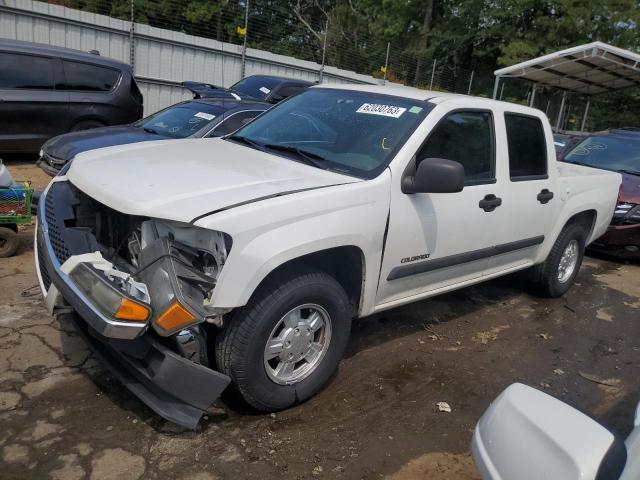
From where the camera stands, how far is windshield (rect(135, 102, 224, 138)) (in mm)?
6824

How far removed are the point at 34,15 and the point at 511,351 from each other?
11.0m

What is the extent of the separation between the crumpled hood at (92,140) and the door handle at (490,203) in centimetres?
420

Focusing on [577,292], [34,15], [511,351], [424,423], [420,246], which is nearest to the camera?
[424,423]

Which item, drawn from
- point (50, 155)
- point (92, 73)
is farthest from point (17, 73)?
point (50, 155)

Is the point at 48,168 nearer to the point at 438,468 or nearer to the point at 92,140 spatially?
the point at 92,140

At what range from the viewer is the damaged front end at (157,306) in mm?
2428

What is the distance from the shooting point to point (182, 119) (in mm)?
7109

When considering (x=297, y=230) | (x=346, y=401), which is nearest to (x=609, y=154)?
Result: (x=346, y=401)

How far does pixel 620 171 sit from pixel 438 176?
5876mm

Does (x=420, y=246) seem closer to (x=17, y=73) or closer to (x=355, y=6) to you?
(x=17, y=73)

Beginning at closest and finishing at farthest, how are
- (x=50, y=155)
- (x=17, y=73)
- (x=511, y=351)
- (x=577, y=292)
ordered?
(x=511, y=351)
(x=577, y=292)
(x=50, y=155)
(x=17, y=73)

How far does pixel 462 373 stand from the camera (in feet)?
12.4

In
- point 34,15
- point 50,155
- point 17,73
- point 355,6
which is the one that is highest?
point 355,6

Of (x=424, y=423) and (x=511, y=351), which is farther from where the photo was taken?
(x=511, y=351)
